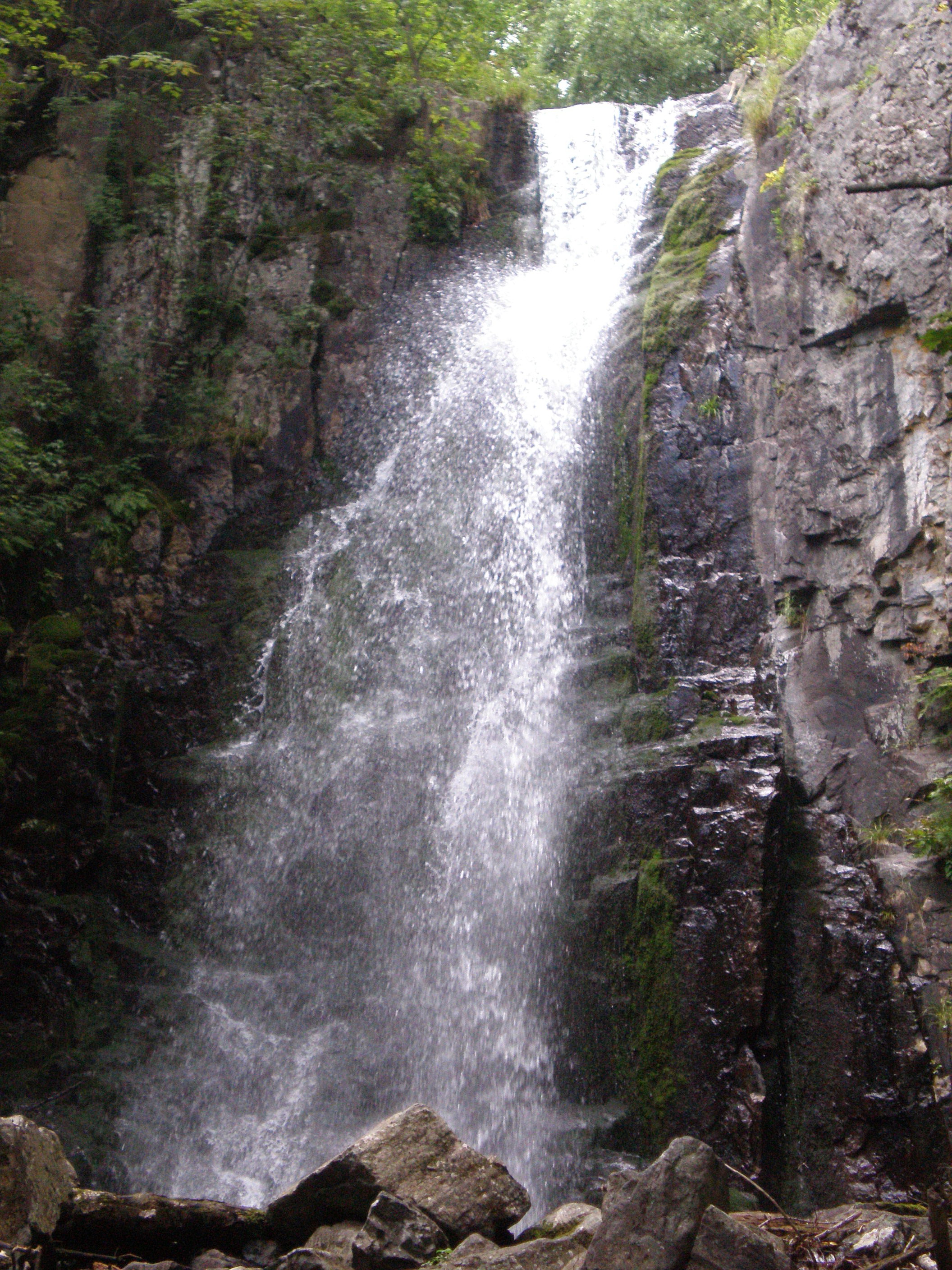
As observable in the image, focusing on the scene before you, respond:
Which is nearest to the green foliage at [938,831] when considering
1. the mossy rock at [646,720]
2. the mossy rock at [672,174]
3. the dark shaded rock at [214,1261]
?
the mossy rock at [646,720]

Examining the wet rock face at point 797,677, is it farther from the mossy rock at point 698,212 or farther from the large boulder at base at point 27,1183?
the large boulder at base at point 27,1183

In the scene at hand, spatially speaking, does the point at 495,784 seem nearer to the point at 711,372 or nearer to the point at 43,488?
the point at 711,372

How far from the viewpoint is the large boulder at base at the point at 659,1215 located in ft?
12.0

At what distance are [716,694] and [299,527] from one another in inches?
201

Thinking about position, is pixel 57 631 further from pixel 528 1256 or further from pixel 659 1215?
pixel 659 1215

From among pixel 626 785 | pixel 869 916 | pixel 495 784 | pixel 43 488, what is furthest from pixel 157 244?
pixel 869 916

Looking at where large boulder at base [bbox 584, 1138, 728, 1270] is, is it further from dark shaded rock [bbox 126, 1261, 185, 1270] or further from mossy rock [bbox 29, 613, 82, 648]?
mossy rock [bbox 29, 613, 82, 648]

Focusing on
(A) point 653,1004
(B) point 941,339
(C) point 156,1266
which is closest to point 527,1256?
(C) point 156,1266

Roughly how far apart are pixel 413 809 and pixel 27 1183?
4.48 metres

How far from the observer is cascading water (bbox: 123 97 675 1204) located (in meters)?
7.38

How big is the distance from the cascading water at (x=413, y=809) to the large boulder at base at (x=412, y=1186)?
158cm

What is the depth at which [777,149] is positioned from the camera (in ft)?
33.5

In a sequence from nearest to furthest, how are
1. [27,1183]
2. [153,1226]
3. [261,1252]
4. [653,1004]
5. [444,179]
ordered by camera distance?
1. [27,1183]
2. [153,1226]
3. [261,1252]
4. [653,1004]
5. [444,179]

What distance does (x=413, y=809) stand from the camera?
8.75m
